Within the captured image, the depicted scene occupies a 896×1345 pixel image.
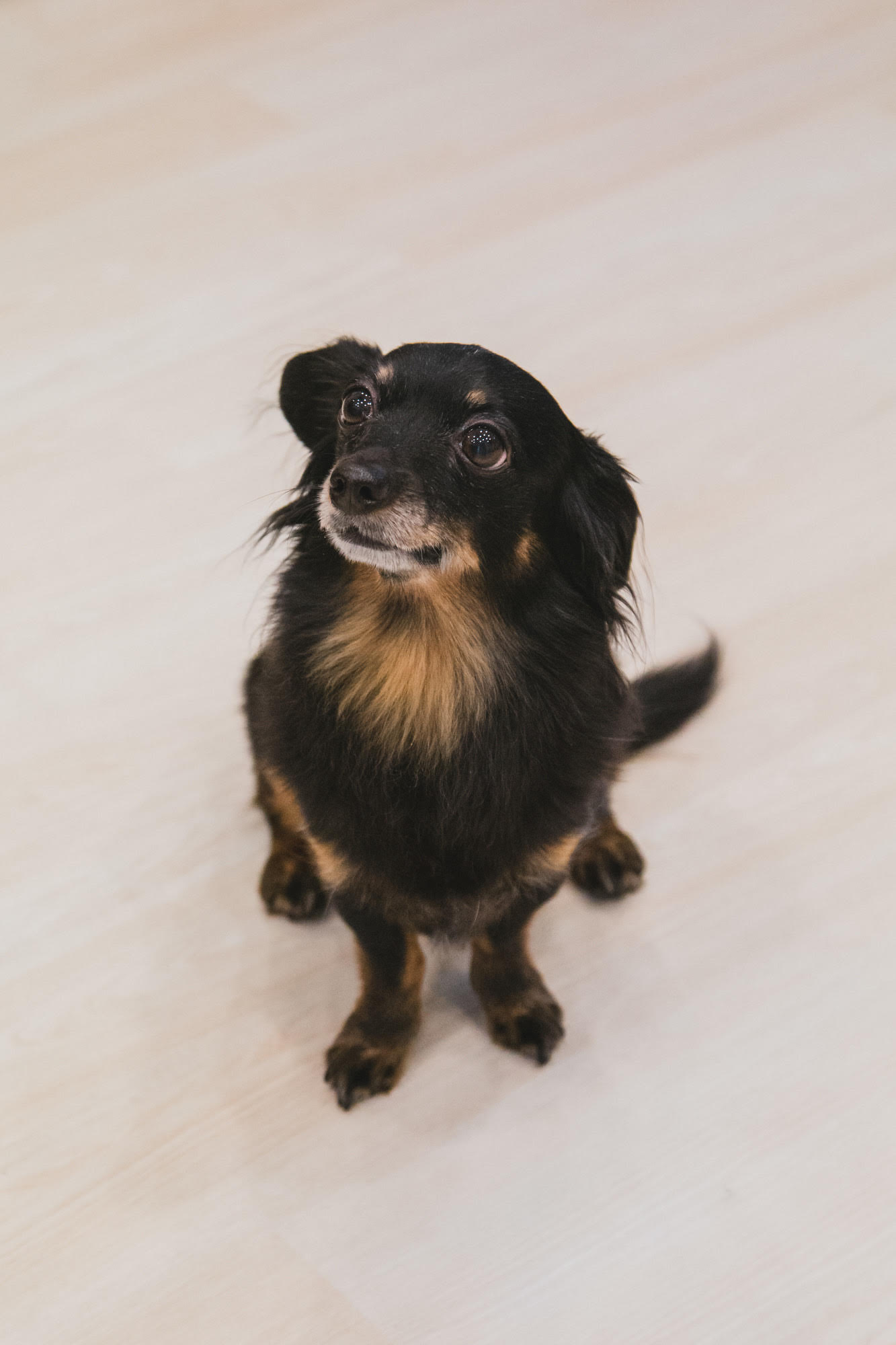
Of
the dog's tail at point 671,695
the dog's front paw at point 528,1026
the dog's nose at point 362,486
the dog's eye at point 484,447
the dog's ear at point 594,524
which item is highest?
the dog's nose at point 362,486

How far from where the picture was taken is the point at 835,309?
259cm

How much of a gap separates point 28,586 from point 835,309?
5.20 feet

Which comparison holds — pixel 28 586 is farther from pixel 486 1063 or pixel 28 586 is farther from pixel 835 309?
pixel 835 309

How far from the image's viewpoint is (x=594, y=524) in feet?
4.26

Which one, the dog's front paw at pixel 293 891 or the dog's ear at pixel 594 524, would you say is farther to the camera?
the dog's front paw at pixel 293 891

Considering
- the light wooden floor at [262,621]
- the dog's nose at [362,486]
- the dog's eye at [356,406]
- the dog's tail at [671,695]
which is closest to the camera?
the dog's nose at [362,486]

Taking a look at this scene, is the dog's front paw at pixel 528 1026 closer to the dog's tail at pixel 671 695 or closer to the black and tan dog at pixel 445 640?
the black and tan dog at pixel 445 640

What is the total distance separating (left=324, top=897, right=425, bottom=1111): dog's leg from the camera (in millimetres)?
1516

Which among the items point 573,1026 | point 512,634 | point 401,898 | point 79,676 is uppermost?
point 512,634

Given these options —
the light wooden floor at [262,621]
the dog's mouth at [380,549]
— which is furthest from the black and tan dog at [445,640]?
the light wooden floor at [262,621]

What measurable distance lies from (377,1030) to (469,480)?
0.66 metres

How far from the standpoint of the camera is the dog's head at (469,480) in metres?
1.21

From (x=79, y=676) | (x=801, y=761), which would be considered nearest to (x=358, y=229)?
(x=79, y=676)

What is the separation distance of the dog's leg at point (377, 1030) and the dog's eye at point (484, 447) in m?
0.54
